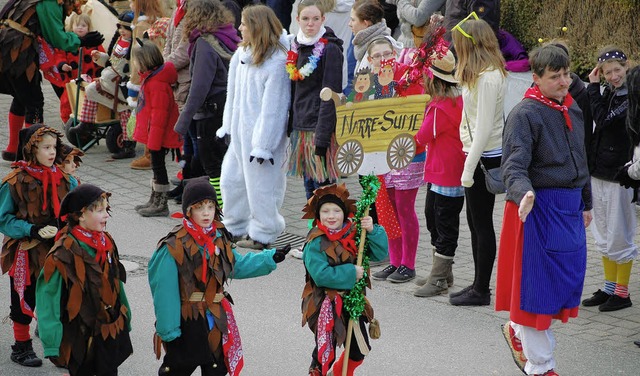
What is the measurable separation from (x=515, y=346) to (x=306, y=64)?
310 cm

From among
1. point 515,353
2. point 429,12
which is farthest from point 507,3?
point 515,353

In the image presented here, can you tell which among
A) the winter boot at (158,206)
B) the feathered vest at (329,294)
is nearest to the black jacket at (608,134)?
the feathered vest at (329,294)

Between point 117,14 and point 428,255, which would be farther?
point 117,14

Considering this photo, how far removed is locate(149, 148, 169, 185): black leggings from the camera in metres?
10.0

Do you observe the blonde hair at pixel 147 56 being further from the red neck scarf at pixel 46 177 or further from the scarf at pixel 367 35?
the red neck scarf at pixel 46 177

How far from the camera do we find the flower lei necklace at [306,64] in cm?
840

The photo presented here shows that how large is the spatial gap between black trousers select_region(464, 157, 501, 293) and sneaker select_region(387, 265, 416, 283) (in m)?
0.71

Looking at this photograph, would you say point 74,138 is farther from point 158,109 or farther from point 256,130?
point 256,130

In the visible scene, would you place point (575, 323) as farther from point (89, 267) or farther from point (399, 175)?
point (89, 267)

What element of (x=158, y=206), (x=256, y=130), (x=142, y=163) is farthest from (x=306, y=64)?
(x=142, y=163)

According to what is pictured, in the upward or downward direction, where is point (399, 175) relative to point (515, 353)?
upward

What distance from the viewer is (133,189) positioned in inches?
441

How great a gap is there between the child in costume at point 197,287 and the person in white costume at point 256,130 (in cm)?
309

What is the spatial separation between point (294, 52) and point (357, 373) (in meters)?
3.07
